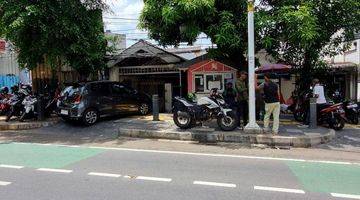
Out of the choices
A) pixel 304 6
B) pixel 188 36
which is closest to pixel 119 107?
pixel 188 36

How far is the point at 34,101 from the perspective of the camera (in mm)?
15539

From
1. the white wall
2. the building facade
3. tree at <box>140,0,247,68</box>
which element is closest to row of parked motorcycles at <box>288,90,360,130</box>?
tree at <box>140,0,247,68</box>

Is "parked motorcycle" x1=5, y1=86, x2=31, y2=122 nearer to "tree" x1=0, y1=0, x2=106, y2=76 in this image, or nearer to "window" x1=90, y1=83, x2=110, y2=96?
"tree" x1=0, y1=0, x2=106, y2=76

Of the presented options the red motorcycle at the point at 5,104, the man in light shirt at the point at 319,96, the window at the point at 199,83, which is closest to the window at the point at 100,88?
the window at the point at 199,83

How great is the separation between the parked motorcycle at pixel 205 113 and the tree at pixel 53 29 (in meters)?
4.75

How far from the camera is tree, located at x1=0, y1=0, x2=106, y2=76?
13367mm

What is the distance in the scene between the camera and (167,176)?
24.3 ft

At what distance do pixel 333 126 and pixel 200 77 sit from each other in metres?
5.44

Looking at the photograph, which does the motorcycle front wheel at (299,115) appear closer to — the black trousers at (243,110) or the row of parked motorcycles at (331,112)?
the row of parked motorcycles at (331,112)

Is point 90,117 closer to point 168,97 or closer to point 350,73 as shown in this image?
point 168,97

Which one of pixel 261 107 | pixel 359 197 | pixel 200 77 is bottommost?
pixel 359 197

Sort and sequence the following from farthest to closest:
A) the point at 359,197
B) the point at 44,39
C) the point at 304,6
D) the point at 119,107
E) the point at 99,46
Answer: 1. the point at 99,46
2. the point at 119,107
3. the point at 44,39
4. the point at 304,6
5. the point at 359,197

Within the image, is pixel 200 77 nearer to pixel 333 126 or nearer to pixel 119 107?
pixel 119 107

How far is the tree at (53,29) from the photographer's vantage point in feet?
43.9
